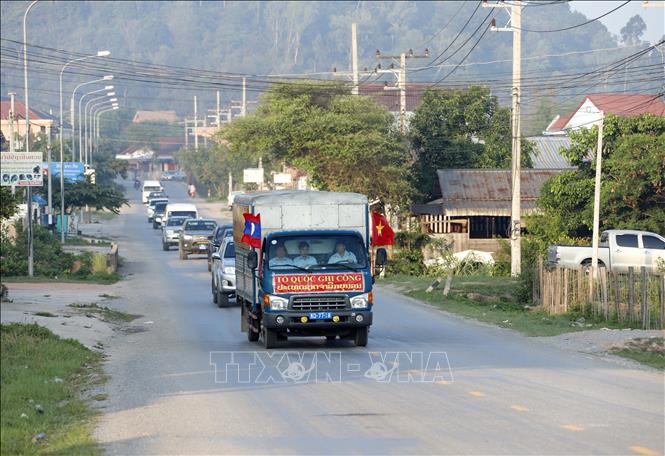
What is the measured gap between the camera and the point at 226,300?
103 ft

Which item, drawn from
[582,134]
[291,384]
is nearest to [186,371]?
[291,384]

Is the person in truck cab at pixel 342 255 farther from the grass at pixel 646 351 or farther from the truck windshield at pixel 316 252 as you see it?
the grass at pixel 646 351

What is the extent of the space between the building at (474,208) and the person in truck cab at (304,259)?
31395 mm

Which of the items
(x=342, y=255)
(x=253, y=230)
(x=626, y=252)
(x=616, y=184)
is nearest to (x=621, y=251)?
(x=626, y=252)

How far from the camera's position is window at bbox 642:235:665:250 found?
39.8 m

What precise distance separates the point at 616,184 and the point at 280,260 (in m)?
23.3

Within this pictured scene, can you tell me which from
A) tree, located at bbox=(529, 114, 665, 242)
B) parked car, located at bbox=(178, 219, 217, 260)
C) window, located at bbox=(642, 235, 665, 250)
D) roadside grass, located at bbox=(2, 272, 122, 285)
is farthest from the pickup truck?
parked car, located at bbox=(178, 219, 217, 260)

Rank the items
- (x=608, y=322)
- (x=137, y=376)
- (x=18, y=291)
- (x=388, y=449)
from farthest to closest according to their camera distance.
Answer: (x=18, y=291)
(x=608, y=322)
(x=137, y=376)
(x=388, y=449)

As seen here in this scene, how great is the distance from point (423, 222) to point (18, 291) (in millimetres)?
22840

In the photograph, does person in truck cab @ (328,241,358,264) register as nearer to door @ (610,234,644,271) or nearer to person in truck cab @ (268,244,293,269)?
person in truck cab @ (268,244,293,269)

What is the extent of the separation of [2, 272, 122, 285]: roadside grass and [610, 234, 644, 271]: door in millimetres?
17369

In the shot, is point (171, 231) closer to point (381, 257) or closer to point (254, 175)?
point (254, 175)

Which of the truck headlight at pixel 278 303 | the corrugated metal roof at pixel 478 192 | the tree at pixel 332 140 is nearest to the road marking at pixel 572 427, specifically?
the truck headlight at pixel 278 303

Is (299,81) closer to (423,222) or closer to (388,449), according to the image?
(423,222)
